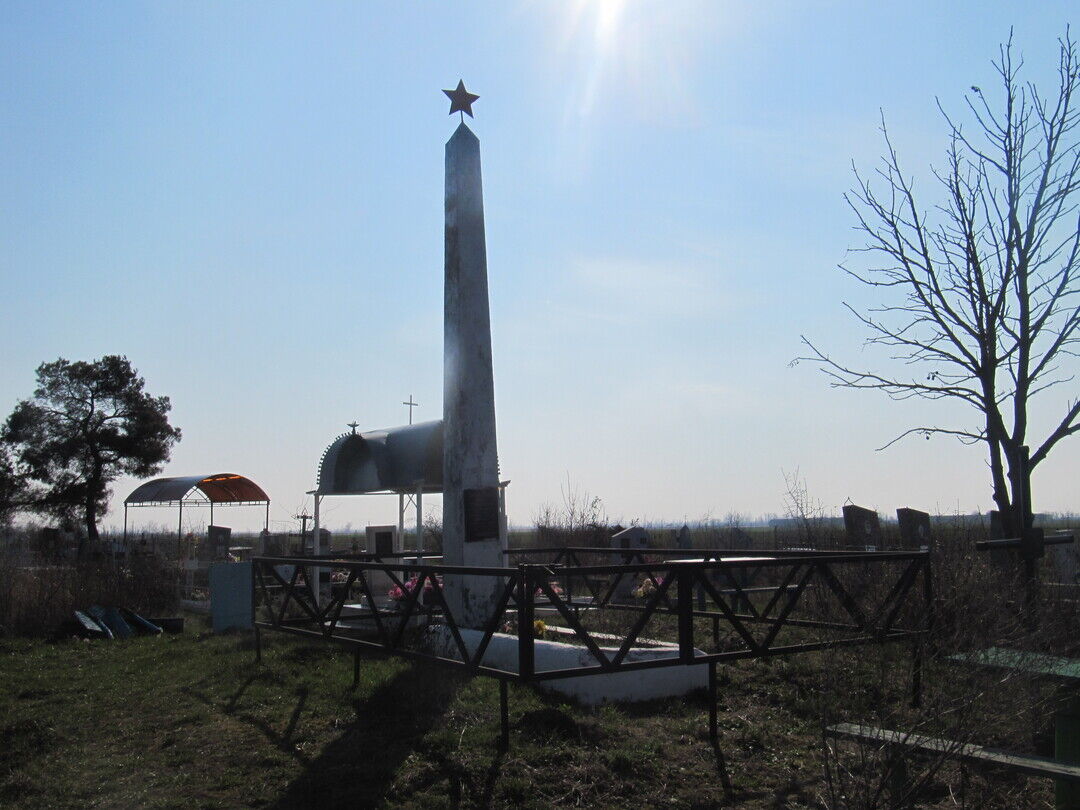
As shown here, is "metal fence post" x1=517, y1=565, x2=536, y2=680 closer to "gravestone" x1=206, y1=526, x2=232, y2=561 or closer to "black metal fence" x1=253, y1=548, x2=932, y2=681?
"black metal fence" x1=253, y1=548, x2=932, y2=681

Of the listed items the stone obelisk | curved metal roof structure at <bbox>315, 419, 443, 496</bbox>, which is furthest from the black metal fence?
curved metal roof structure at <bbox>315, 419, 443, 496</bbox>

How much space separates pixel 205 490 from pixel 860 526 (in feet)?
63.1

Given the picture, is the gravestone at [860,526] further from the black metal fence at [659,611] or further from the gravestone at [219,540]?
the gravestone at [219,540]

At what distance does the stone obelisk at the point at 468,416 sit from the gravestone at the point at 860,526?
20.3ft

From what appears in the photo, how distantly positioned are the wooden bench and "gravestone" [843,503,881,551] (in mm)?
9772

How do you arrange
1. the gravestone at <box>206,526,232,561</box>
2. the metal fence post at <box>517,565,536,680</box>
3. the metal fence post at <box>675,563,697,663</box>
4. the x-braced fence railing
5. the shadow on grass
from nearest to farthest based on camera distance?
1. the shadow on grass
2. the metal fence post at <box>517,565,536,680</box>
3. the x-braced fence railing
4. the metal fence post at <box>675,563,697,663</box>
5. the gravestone at <box>206,526,232,561</box>

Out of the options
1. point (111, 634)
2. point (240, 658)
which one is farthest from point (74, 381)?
point (240, 658)

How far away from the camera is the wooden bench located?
4.74m

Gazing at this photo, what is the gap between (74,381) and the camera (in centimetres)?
3875

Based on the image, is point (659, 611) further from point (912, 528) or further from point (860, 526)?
point (860, 526)

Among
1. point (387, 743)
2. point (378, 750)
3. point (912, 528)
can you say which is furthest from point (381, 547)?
point (378, 750)

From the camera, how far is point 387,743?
7.16 meters

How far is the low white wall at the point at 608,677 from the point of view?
8.30 meters

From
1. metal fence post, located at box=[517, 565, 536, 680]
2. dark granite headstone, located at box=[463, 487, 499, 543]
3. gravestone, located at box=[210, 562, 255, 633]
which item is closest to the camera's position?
metal fence post, located at box=[517, 565, 536, 680]
